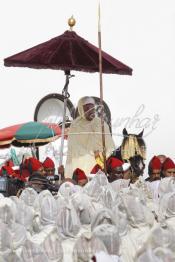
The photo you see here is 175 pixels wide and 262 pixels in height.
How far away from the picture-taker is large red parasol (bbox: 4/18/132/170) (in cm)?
846

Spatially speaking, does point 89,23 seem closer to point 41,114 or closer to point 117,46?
point 117,46

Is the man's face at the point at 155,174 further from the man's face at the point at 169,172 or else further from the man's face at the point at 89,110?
the man's face at the point at 89,110

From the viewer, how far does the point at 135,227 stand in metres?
5.68

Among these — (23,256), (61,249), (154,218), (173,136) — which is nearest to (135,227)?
(154,218)

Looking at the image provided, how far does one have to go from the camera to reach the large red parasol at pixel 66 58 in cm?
846

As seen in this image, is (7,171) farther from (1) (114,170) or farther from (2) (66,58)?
(1) (114,170)

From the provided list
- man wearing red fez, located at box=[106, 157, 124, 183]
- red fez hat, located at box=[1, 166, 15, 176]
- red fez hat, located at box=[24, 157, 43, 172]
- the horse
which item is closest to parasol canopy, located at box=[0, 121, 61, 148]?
the horse

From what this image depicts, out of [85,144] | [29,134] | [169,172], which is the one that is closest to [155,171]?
[169,172]

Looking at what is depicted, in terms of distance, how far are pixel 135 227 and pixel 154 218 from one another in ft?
0.60

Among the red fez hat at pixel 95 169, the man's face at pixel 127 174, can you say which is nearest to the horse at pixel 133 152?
the man's face at pixel 127 174

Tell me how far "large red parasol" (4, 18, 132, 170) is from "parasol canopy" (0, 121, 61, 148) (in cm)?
267

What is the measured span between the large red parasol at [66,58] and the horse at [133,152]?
3.15 ft

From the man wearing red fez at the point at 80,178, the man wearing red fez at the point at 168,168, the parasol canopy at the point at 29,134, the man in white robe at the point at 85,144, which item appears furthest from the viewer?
the parasol canopy at the point at 29,134

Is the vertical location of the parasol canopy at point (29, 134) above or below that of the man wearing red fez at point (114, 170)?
above
